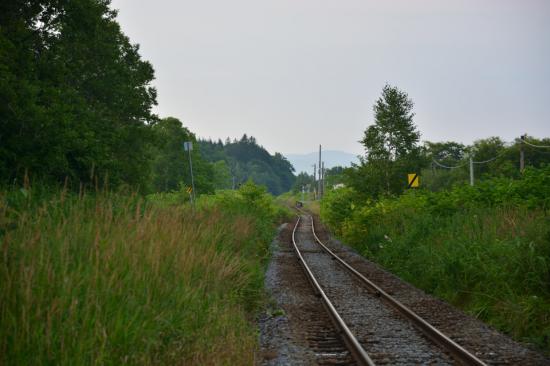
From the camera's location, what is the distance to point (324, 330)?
8.38 m

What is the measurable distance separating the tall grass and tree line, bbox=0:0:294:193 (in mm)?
1135

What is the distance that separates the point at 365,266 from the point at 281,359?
406 inches

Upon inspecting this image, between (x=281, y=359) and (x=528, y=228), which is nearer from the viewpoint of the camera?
A: (x=281, y=359)

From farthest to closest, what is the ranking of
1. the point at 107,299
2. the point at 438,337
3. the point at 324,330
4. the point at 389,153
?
the point at 389,153, the point at 324,330, the point at 438,337, the point at 107,299

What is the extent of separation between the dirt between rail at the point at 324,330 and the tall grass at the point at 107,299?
2.00ft

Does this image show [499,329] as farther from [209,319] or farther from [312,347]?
[209,319]

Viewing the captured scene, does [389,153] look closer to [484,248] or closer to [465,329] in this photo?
[484,248]

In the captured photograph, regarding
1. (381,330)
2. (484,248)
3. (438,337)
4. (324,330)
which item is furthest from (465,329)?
(484,248)

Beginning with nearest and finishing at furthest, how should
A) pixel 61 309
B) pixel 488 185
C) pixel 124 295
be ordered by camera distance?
1. pixel 61 309
2. pixel 124 295
3. pixel 488 185

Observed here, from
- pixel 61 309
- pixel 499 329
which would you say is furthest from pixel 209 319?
pixel 499 329

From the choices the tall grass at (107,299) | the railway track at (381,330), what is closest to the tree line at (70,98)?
the tall grass at (107,299)

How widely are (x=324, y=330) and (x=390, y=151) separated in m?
20.7

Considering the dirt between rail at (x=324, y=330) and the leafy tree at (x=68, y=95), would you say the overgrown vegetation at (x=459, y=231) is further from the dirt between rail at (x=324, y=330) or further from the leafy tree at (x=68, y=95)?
the leafy tree at (x=68, y=95)

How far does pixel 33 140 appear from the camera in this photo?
13305mm
